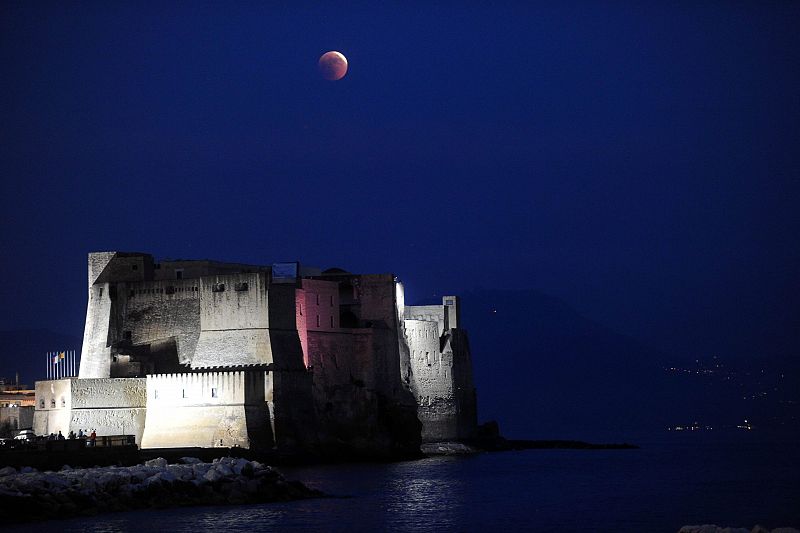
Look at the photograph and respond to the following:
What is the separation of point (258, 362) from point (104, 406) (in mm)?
5896

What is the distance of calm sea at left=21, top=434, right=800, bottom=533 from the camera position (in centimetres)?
4172

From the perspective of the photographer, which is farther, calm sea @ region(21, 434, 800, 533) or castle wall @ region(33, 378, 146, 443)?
castle wall @ region(33, 378, 146, 443)

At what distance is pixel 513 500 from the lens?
4969 centimetres

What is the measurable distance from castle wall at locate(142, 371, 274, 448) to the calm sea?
2.39m

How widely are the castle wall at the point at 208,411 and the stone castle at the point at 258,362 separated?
0.05 m

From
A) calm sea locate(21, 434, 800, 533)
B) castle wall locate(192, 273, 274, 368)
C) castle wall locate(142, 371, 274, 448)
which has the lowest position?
calm sea locate(21, 434, 800, 533)

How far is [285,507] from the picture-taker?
44.6 m

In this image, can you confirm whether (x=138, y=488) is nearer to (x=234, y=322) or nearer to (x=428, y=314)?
(x=234, y=322)

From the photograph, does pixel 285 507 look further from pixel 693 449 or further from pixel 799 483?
pixel 693 449

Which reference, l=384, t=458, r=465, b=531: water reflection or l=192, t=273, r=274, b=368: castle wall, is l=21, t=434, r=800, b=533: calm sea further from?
l=192, t=273, r=274, b=368: castle wall

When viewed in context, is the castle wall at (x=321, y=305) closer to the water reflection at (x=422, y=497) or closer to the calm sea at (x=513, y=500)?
the calm sea at (x=513, y=500)

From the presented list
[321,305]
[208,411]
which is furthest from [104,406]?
[321,305]

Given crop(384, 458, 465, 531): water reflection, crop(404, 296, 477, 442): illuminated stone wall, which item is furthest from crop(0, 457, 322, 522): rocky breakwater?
crop(404, 296, 477, 442): illuminated stone wall

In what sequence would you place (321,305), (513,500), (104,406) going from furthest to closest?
(321,305), (104,406), (513,500)
